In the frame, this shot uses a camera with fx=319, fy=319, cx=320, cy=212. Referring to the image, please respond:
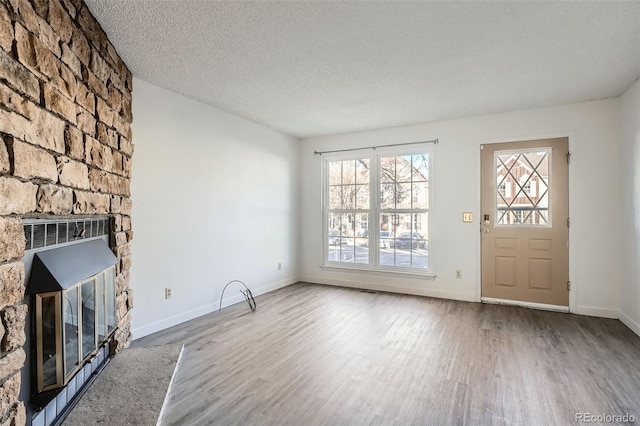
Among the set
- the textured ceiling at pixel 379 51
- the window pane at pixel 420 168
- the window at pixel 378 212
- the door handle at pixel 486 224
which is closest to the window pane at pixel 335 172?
the window at pixel 378 212

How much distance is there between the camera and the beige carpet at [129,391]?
180 cm

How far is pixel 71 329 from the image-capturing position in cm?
170

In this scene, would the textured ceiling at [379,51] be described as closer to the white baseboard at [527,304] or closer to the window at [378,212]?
the window at [378,212]

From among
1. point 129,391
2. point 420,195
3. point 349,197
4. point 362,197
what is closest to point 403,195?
point 420,195

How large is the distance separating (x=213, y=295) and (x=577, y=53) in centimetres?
437

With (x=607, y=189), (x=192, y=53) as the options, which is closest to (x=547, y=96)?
(x=607, y=189)

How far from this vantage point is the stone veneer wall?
1.29 meters

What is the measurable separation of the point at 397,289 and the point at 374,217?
3.86 ft

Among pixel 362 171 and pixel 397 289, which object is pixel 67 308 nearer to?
pixel 397 289

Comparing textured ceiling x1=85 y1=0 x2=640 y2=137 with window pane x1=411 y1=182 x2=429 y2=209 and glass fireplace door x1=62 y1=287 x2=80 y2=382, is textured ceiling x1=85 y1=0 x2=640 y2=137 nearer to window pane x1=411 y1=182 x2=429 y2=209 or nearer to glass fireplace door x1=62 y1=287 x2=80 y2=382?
window pane x1=411 y1=182 x2=429 y2=209

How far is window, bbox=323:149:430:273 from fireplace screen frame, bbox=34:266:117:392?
12.2ft

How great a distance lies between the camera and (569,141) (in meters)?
3.90

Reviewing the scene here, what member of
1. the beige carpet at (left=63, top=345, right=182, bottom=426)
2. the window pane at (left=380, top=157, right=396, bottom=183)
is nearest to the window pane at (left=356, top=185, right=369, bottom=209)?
the window pane at (left=380, top=157, right=396, bottom=183)

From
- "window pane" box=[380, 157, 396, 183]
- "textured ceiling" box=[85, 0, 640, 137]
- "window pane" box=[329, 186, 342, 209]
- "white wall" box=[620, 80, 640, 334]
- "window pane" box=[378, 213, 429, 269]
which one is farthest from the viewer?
"window pane" box=[329, 186, 342, 209]
